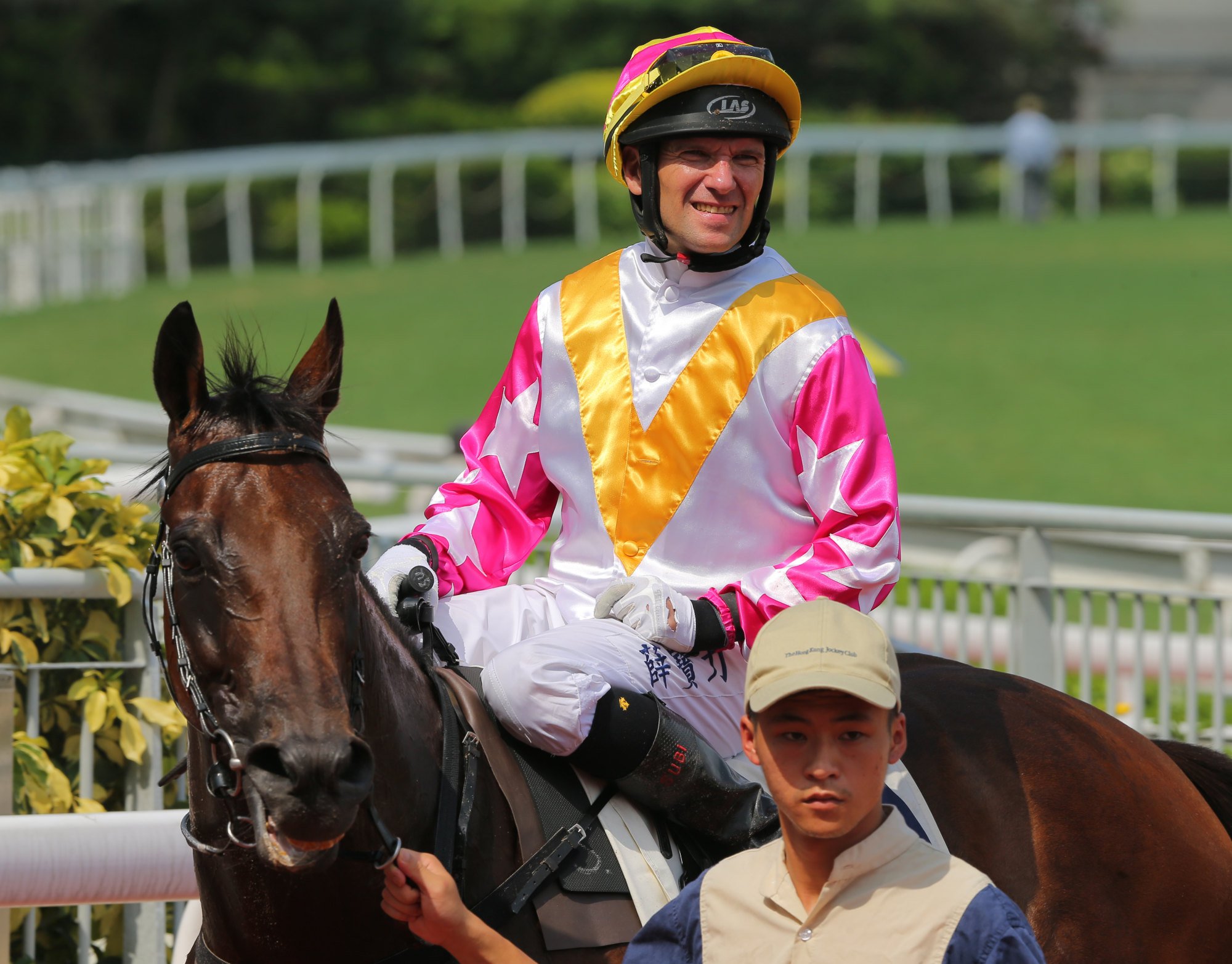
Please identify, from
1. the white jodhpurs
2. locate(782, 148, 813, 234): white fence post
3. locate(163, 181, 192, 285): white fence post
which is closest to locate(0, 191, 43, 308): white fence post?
locate(163, 181, 192, 285): white fence post

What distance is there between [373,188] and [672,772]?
1830 centimetres

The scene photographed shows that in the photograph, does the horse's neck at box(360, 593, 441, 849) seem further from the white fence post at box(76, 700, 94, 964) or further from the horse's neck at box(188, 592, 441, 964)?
the white fence post at box(76, 700, 94, 964)

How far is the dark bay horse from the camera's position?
2234mm

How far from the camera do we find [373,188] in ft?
66.5

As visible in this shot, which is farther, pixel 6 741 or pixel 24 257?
pixel 24 257

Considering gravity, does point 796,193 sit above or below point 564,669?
below

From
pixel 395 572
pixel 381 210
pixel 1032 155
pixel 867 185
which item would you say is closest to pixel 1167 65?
pixel 1032 155

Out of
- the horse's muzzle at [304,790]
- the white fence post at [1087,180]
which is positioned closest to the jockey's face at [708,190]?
the horse's muzzle at [304,790]

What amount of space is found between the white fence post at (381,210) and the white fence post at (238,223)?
1.50 metres

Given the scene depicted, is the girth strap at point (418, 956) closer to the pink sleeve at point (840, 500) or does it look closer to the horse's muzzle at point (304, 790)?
the horse's muzzle at point (304, 790)

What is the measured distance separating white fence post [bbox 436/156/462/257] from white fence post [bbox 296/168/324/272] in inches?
69.8

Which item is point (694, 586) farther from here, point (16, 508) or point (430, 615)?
point (16, 508)

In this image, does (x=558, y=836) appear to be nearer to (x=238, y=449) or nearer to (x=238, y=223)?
(x=238, y=449)

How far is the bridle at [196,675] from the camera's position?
2309 millimetres
